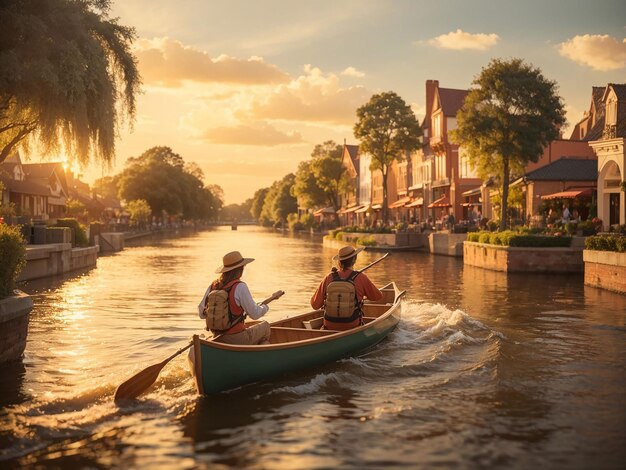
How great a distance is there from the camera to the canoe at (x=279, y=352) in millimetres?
9062

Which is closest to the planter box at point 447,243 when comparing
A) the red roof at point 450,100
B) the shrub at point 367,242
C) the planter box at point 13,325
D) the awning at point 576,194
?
the shrub at point 367,242

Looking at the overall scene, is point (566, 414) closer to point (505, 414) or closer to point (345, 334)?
point (505, 414)

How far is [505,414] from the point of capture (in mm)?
8750

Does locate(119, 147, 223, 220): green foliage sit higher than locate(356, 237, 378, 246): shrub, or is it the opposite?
locate(119, 147, 223, 220): green foliage

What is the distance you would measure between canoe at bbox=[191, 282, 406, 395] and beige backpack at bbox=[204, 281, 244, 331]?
21.9 inches

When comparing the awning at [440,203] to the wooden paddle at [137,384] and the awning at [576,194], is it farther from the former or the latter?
the wooden paddle at [137,384]

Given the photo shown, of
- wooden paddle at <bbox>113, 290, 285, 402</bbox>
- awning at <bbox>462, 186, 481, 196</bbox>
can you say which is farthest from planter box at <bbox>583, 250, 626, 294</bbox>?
awning at <bbox>462, 186, 481, 196</bbox>

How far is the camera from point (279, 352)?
32.3 ft

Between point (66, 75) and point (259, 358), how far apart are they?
11033 millimetres

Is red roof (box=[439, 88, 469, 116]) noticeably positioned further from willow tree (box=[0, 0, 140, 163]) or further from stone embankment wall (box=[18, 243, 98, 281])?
willow tree (box=[0, 0, 140, 163])

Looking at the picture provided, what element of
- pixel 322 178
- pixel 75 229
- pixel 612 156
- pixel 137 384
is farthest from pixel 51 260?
pixel 322 178

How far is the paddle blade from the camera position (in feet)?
29.9

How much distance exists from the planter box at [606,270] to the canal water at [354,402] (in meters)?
4.06

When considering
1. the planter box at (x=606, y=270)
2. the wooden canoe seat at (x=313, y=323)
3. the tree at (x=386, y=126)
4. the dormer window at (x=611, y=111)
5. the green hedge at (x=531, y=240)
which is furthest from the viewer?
the tree at (x=386, y=126)
